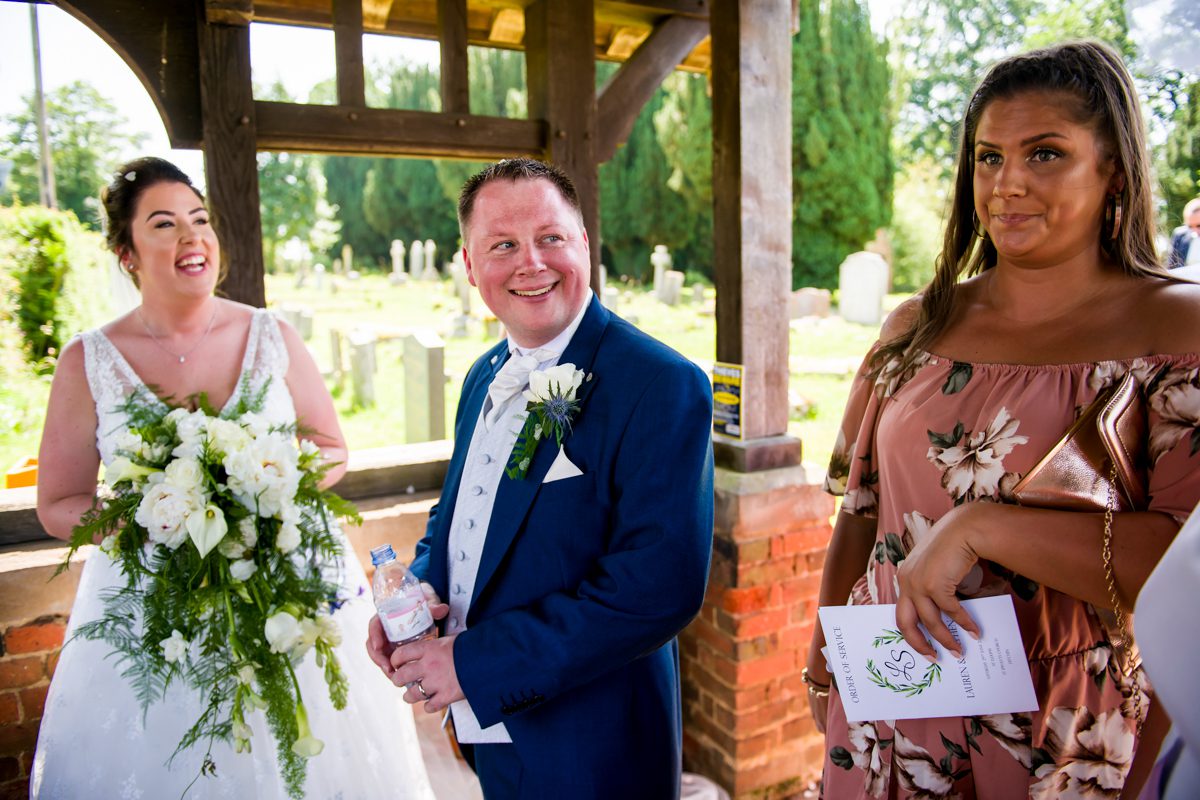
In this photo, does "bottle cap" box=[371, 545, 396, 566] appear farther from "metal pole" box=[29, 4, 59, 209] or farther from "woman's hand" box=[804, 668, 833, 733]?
"metal pole" box=[29, 4, 59, 209]

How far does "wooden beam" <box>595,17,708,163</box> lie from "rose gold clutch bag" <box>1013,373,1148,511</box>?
2.59m

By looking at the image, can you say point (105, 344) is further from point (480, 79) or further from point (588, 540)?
point (480, 79)

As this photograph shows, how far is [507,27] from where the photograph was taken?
379cm

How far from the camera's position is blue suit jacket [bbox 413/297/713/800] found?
157 centimetres

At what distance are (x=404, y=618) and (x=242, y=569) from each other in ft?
1.92

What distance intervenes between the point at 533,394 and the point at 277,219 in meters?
16.2

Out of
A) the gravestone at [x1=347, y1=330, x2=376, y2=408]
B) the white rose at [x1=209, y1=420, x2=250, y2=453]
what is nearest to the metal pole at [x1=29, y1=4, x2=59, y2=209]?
the gravestone at [x1=347, y1=330, x2=376, y2=408]

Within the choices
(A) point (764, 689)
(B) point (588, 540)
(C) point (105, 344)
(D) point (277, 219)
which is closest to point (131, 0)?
(C) point (105, 344)

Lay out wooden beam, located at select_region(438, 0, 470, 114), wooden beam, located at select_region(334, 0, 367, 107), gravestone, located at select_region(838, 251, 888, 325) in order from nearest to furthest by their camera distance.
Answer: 1. wooden beam, located at select_region(334, 0, 367, 107)
2. wooden beam, located at select_region(438, 0, 470, 114)
3. gravestone, located at select_region(838, 251, 888, 325)

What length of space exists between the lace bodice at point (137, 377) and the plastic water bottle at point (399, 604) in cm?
Result: 90

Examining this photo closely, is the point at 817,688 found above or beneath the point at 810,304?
beneath

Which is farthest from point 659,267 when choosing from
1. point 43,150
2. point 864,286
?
point 43,150

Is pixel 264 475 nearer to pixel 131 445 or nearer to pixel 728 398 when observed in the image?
pixel 131 445

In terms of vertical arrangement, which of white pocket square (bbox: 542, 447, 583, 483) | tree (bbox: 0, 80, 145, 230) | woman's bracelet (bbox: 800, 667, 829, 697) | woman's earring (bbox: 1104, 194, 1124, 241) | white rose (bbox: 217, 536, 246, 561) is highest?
tree (bbox: 0, 80, 145, 230)
